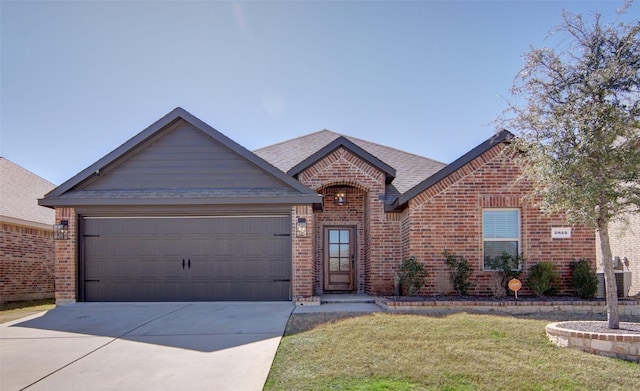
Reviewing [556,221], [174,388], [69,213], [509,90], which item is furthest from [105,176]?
[556,221]

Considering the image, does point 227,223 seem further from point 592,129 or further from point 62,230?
point 592,129

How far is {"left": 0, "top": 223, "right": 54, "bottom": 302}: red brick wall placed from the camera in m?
13.8

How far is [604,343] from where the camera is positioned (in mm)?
6254

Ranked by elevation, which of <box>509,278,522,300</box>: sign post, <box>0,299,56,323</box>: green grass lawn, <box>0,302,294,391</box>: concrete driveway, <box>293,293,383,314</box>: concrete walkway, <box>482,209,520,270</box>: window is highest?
<box>482,209,520,270</box>: window

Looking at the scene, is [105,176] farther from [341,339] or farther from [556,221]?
[556,221]

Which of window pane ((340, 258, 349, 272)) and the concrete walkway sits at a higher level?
window pane ((340, 258, 349, 272))

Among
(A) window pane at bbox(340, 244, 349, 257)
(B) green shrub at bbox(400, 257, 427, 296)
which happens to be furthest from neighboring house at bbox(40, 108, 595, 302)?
(A) window pane at bbox(340, 244, 349, 257)

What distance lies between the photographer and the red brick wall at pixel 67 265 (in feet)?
36.2

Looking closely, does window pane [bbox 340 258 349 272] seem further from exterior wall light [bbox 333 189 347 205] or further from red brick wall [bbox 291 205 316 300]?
red brick wall [bbox 291 205 316 300]

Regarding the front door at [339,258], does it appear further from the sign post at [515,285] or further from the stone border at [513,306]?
the sign post at [515,285]

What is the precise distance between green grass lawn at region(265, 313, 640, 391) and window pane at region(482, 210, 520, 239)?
12.5ft

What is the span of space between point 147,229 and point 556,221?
9.65 meters

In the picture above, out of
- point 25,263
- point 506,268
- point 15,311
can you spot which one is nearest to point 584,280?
point 506,268

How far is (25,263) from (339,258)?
966cm
